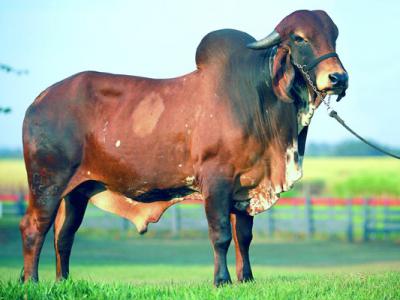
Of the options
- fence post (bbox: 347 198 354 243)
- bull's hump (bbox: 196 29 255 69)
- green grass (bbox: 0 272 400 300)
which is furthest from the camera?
fence post (bbox: 347 198 354 243)

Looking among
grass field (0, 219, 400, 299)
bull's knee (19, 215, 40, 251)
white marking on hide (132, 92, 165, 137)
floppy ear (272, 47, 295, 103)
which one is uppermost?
floppy ear (272, 47, 295, 103)

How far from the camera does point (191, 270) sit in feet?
63.4

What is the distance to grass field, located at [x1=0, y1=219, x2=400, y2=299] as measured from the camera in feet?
28.1

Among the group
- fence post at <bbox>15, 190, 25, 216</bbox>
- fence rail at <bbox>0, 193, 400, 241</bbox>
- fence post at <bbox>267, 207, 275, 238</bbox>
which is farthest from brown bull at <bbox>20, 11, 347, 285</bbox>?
fence post at <bbox>15, 190, 25, 216</bbox>

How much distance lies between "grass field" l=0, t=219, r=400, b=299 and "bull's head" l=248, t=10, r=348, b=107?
76.9 inches

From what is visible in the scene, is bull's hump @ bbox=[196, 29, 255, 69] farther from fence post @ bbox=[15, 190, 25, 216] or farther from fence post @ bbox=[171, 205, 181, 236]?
fence post @ bbox=[15, 190, 25, 216]

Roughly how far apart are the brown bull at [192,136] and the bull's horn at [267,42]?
1 cm

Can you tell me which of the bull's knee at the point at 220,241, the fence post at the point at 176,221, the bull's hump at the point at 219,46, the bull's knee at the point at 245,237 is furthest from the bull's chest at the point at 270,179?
the fence post at the point at 176,221

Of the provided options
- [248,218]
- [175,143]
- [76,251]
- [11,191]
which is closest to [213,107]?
[175,143]

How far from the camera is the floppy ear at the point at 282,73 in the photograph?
373 inches

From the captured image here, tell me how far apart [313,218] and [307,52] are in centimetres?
2374

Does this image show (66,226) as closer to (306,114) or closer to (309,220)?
(306,114)

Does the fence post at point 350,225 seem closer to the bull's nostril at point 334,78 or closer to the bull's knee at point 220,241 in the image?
the bull's knee at point 220,241

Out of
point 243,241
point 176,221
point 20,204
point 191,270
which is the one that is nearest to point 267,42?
point 243,241
